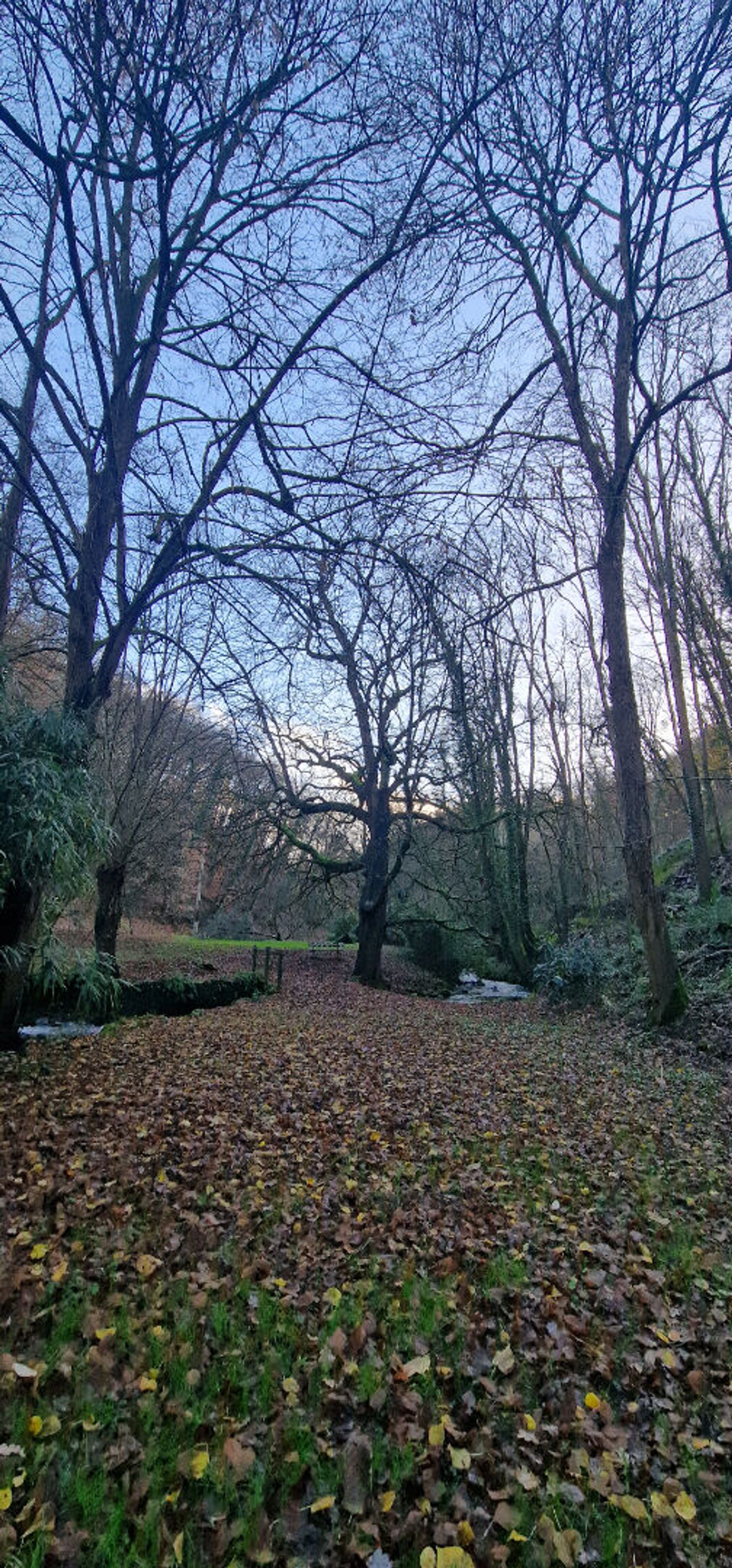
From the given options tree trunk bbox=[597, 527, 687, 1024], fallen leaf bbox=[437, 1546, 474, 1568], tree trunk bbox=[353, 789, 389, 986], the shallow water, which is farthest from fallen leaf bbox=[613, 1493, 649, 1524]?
tree trunk bbox=[353, 789, 389, 986]

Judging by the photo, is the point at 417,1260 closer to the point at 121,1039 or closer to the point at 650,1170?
the point at 650,1170

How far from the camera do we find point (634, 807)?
27.3 feet

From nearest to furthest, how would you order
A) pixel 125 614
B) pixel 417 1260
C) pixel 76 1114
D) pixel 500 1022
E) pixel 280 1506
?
pixel 280 1506, pixel 417 1260, pixel 76 1114, pixel 125 614, pixel 500 1022

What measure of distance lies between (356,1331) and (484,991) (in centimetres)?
1348

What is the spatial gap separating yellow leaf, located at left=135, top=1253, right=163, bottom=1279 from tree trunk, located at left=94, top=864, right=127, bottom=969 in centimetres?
808

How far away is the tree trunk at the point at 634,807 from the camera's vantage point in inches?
322

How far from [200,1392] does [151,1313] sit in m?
0.43

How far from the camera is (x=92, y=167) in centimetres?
Result: 337

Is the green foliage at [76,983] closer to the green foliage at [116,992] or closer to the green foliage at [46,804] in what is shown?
the green foliage at [116,992]

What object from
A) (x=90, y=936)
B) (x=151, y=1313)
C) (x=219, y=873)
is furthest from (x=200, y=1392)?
(x=219, y=873)

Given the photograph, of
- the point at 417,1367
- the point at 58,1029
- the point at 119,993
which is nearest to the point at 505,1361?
the point at 417,1367

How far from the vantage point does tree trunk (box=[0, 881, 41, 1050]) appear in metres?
5.57

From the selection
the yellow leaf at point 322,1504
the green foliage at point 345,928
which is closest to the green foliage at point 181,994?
the green foliage at point 345,928

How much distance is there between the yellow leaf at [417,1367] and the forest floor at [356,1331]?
13 millimetres
